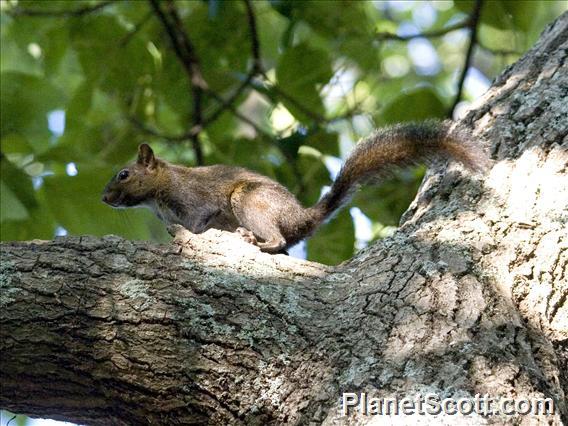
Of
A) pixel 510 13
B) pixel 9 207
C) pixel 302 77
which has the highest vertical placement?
pixel 510 13

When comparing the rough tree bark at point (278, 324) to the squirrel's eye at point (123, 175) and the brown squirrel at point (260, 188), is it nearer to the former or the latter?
the brown squirrel at point (260, 188)

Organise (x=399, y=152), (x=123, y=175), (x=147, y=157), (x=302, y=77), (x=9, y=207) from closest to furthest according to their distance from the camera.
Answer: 1. (x=399, y=152)
2. (x=9, y=207)
3. (x=302, y=77)
4. (x=123, y=175)
5. (x=147, y=157)

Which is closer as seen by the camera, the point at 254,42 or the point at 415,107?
the point at 415,107

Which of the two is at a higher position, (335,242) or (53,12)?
(53,12)

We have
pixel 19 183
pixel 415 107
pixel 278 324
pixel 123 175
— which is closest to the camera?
pixel 278 324

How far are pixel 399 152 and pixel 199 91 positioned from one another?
2390mm

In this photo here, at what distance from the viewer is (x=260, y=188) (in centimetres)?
539

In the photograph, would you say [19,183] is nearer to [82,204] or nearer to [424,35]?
[82,204]

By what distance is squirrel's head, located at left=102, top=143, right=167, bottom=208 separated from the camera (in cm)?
605

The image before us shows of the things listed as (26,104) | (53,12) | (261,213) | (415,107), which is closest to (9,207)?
(26,104)

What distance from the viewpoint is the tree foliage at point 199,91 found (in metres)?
5.34

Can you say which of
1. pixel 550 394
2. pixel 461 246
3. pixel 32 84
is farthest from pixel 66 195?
pixel 550 394

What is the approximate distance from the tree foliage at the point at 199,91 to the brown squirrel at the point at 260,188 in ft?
0.78

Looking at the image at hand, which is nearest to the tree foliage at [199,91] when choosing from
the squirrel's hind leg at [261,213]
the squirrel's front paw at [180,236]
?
the squirrel's hind leg at [261,213]
